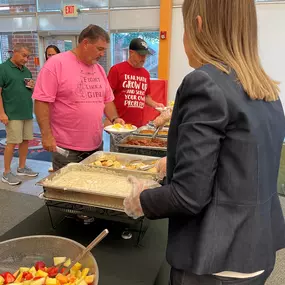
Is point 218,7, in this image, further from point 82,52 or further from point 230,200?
point 82,52

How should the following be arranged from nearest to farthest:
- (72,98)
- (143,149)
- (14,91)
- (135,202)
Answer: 1. (135,202)
2. (72,98)
3. (143,149)
4. (14,91)

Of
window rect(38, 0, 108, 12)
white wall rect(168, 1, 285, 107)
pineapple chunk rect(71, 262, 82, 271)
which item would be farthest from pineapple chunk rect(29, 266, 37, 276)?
window rect(38, 0, 108, 12)

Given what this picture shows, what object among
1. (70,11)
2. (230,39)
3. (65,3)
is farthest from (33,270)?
(65,3)

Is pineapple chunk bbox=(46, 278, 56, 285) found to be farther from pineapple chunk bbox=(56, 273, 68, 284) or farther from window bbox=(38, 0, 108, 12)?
window bbox=(38, 0, 108, 12)

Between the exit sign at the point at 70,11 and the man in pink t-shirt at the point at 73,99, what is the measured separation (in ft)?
13.3

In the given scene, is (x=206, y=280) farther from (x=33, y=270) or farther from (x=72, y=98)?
(x=72, y=98)

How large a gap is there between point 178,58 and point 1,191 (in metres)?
3.34

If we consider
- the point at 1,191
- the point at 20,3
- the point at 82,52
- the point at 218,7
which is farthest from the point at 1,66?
the point at 20,3

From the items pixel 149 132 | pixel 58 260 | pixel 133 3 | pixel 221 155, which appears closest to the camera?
pixel 221 155

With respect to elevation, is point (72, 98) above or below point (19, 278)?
above

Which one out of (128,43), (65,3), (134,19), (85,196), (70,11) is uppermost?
(65,3)

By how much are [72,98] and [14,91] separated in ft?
4.93

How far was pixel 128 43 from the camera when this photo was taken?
209 inches

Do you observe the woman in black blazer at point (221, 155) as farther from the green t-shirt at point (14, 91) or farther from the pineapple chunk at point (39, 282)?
the green t-shirt at point (14, 91)
